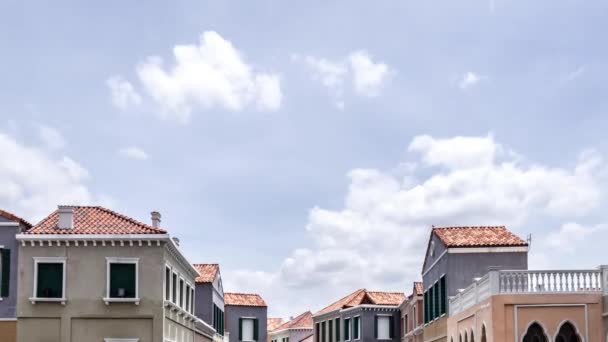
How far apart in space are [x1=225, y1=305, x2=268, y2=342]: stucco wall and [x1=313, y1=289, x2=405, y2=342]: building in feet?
19.9

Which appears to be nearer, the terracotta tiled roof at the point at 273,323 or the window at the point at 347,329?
the window at the point at 347,329

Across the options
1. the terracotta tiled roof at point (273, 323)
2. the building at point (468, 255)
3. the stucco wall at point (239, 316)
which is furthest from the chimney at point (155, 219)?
the terracotta tiled roof at point (273, 323)

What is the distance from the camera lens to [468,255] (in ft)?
120

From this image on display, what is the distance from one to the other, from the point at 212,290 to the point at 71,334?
71.3 ft

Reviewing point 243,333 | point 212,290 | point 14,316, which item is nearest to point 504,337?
point 14,316

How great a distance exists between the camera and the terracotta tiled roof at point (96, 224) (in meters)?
32.9

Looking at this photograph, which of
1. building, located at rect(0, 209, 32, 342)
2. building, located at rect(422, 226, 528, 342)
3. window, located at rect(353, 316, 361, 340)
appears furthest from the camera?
window, located at rect(353, 316, 361, 340)

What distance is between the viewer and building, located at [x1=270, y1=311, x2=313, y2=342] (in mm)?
89062

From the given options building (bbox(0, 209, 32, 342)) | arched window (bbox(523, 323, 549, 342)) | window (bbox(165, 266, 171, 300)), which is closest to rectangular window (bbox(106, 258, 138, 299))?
window (bbox(165, 266, 171, 300))

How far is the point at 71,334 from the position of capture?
3247 centimetres

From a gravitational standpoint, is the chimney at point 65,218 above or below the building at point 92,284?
above

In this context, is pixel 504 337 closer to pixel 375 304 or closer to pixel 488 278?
pixel 488 278

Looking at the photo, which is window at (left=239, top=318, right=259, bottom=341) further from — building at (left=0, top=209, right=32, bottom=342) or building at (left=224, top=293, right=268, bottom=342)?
building at (left=0, top=209, right=32, bottom=342)

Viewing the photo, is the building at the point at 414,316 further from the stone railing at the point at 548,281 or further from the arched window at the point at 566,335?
the stone railing at the point at 548,281
